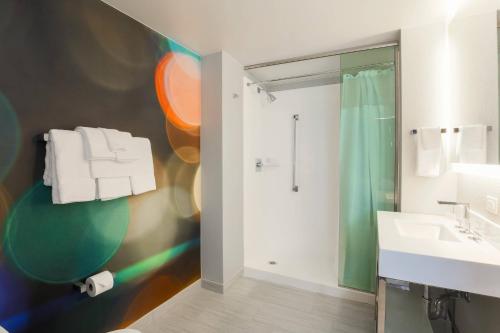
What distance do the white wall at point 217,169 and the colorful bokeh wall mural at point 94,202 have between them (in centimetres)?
19

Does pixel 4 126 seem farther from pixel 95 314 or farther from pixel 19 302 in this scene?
pixel 95 314

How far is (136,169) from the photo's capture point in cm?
165

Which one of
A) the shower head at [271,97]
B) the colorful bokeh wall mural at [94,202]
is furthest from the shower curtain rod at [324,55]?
the colorful bokeh wall mural at [94,202]

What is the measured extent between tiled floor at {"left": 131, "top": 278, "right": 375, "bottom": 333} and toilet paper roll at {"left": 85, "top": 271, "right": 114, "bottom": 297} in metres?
0.55

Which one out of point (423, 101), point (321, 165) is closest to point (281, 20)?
point (423, 101)

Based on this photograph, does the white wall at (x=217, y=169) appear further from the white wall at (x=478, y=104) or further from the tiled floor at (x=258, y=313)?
the white wall at (x=478, y=104)

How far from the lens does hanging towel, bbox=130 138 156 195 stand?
163 cm

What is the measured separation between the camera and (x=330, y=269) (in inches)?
108

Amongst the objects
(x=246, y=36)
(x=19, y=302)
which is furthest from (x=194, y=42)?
(x=19, y=302)

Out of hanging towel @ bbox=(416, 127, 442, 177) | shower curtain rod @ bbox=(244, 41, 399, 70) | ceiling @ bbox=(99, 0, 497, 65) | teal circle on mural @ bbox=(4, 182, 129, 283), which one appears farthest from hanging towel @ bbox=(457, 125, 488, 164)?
teal circle on mural @ bbox=(4, 182, 129, 283)

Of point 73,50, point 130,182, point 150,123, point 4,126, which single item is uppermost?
point 73,50

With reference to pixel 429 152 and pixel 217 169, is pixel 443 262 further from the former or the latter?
pixel 217 169

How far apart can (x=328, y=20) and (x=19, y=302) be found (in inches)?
101

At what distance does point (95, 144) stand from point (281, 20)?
1543 millimetres
